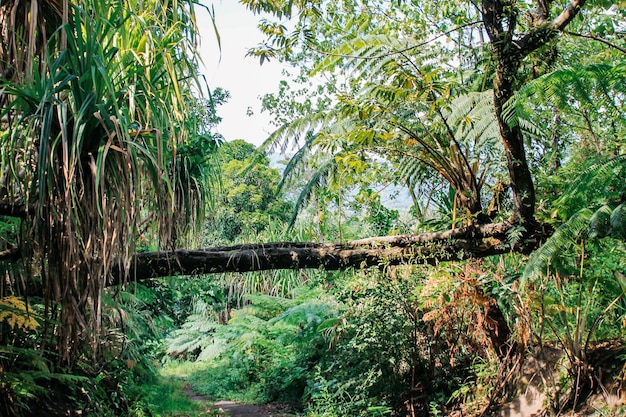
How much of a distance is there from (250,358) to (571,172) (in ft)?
19.2

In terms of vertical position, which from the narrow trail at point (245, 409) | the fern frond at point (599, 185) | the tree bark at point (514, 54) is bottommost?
the narrow trail at point (245, 409)

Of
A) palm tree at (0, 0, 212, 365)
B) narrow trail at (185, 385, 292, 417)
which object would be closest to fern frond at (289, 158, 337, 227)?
narrow trail at (185, 385, 292, 417)

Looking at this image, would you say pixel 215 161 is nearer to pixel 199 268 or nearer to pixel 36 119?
pixel 199 268

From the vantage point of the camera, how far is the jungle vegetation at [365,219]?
2621mm

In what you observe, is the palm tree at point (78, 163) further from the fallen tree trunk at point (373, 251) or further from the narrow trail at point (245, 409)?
the narrow trail at point (245, 409)

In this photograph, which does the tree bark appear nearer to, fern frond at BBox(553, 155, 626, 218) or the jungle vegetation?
the jungle vegetation

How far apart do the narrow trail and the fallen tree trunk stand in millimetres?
2796

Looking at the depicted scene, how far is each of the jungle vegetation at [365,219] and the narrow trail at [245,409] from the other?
31cm

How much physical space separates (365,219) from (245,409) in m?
3.12

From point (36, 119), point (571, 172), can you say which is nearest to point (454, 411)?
point (571, 172)

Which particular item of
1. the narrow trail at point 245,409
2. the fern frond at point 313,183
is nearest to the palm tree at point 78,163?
the narrow trail at point 245,409

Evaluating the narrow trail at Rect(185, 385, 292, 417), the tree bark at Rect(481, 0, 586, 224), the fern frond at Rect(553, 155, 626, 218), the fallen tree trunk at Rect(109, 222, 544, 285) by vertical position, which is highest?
the tree bark at Rect(481, 0, 586, 224)

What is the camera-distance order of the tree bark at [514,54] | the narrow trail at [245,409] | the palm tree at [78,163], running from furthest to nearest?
the narrow trail at [245,409]
the tree bark at [514,54]
the palm tree at [78,163]

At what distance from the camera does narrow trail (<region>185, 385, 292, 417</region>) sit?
686 cm
